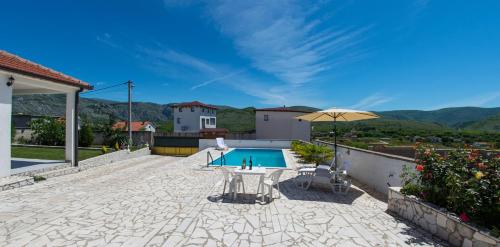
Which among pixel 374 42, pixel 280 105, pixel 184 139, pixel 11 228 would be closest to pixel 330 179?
pixel 11 228

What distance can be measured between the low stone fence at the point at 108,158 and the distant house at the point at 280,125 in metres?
13.4

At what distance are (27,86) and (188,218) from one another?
944 centimetres

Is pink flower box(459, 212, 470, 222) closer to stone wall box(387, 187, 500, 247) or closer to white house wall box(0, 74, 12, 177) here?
stone wall box(387, 187, 500, 247)

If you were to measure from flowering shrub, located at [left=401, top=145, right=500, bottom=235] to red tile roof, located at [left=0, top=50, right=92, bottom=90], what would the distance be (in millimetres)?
11197

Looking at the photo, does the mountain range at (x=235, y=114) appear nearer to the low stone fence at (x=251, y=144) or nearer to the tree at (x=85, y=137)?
the low stone fence at (x=251, y=144)

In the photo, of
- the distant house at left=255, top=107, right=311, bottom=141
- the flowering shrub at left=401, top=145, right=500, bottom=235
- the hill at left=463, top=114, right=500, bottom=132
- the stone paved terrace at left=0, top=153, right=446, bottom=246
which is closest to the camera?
the flowering shrub at left=401, top=145, right=500, bottom=235

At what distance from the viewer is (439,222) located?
410 centimetres

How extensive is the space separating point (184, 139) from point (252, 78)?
1235 cm

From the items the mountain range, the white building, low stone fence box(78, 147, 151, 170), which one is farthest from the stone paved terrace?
the mountain range

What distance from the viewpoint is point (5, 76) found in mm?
7930

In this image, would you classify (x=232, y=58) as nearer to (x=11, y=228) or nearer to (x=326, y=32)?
(x=326, y=32)

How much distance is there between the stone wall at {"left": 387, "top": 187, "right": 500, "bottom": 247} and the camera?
134 inches

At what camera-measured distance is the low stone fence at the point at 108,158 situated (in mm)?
11367

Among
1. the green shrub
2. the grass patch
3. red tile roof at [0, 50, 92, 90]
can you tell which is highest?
red tile roof at [0, 50, 92, 90]
